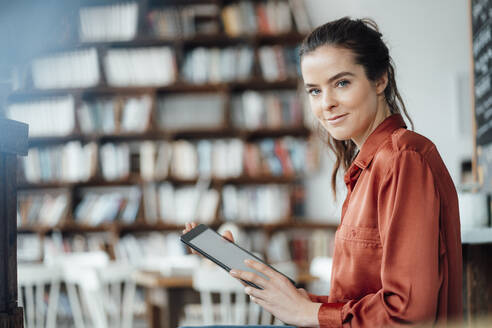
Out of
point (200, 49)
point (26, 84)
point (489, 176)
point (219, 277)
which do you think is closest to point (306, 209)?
point (200, 49)

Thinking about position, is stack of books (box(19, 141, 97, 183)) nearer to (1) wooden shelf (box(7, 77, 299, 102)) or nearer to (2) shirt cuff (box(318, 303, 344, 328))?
(1) wooden shelf (box(7, 77, 299, 102))

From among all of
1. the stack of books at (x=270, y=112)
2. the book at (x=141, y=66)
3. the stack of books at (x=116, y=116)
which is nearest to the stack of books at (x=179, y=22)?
the book at (x=141, y=66)

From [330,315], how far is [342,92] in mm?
422

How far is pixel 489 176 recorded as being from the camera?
2.21m

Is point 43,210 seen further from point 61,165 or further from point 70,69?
point 70,69

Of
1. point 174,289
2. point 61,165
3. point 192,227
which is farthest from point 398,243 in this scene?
point 61,165

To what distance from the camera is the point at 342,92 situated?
1033 mm

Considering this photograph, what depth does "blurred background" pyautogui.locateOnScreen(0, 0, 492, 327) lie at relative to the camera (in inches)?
165

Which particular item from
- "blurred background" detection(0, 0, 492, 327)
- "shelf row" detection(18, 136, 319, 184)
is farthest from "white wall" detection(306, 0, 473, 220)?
"shelf row" detection(18, 136, 319, 184)

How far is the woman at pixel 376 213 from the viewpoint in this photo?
0.84 metres

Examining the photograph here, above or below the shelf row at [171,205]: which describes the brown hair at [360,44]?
above

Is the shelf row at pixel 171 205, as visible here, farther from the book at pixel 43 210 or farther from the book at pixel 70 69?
the book at pixel 70 69

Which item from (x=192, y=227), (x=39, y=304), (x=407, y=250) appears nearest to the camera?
(x=407, y=250)

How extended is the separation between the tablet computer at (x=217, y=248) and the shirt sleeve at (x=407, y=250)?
21 centimetres
